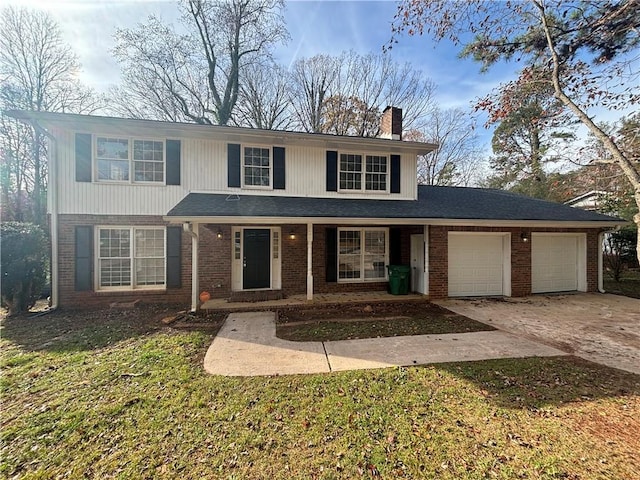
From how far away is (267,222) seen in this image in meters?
7.60

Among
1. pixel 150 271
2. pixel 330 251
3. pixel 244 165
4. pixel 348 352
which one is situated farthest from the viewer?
pixel 330 251

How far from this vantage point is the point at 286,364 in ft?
14.3

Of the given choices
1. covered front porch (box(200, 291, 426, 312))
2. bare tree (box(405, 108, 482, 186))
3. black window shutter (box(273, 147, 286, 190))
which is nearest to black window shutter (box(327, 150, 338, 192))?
black window shutter (box(273, 147, 286, 190))

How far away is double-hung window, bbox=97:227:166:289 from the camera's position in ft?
26.2

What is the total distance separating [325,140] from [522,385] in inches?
305

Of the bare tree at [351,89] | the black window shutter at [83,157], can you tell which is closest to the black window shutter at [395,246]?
the black window shutter at [83,157]

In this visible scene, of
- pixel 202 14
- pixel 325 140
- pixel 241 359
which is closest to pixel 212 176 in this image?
pixel 325 140

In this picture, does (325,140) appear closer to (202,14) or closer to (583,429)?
(583,429)

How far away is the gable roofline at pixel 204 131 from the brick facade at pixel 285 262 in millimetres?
2510

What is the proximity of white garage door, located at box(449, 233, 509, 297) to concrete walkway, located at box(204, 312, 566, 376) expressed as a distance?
349cm

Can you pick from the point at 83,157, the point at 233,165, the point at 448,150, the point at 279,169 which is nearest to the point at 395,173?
the point at 279,169

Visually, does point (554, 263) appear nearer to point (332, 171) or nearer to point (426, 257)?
point (426, 257)

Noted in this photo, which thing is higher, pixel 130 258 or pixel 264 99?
pixel 264 99

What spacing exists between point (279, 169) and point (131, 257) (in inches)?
202
